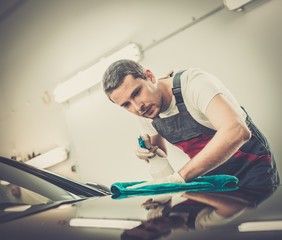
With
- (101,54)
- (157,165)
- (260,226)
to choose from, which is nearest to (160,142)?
(157,165)

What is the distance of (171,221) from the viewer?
0.44 metres

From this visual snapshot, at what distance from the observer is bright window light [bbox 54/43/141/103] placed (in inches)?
87.7

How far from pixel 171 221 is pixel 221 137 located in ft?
3.87

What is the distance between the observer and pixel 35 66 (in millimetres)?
3084

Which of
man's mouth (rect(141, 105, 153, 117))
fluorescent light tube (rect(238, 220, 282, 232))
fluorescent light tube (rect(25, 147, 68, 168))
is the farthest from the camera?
fluorescent light tube (rect(25, 147, 68, 168))

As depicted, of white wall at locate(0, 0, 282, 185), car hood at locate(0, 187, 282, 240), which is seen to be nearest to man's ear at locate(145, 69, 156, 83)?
white wall at locate(0, 0, 282, 185)

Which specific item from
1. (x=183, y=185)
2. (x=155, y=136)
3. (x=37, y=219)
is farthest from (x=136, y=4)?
(x=37, y=219)

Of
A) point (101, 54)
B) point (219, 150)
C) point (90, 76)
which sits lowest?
point (219, 150)

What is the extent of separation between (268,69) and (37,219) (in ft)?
5.31

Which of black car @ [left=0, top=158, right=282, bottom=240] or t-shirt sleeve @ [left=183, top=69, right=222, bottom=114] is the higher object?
t-shirt sleeve @ [left=183, top=69, right=222, bottom=114]

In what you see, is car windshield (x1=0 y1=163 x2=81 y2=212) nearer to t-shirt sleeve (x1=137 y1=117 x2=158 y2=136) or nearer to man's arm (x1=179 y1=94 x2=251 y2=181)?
man's arm (x1=179 y1=94 x2=251 y2=181)

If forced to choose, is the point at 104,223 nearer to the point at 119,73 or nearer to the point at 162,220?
the point at 162,220

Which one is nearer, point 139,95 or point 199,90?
point 199,90

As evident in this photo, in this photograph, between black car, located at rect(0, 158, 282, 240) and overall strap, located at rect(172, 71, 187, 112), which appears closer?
black car, located at rect(0, 158, 282, 240)
